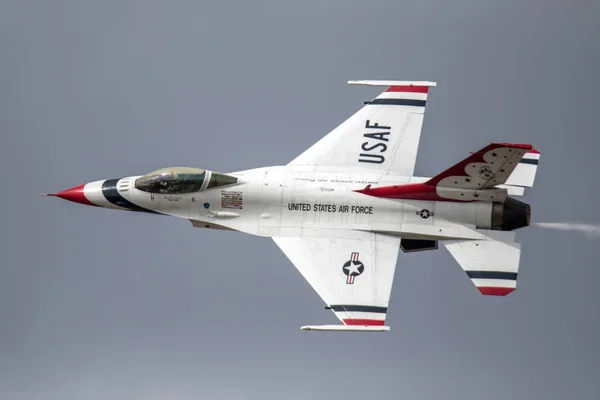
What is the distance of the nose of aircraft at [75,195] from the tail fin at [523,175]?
33.4ft

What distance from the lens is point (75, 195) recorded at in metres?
34.4

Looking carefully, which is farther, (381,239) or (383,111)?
(383,111)

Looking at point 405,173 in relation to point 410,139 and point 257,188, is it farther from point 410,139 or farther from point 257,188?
point 257,188

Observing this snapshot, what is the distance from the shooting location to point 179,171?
33688 millimetres

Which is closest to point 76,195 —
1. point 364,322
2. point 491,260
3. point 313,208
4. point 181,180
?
point 181,180

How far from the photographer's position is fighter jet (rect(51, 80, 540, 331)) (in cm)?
3203

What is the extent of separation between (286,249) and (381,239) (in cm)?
224

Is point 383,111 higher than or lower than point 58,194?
higher

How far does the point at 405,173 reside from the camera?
1334 inches

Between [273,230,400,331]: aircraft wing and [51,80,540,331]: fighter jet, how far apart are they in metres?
0.02

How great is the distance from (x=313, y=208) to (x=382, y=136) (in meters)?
2.88

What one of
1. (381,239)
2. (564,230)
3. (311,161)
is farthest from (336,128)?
(564,230)

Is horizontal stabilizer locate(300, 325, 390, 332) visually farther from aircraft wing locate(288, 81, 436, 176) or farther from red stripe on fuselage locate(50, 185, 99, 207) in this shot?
red stripe on fuselage locate(50, 185, 99, 207)

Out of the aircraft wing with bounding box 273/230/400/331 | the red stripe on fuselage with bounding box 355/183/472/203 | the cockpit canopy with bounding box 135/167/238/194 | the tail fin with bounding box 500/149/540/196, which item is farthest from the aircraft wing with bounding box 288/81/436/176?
the tail fin with bounding box 500/149/540/196
